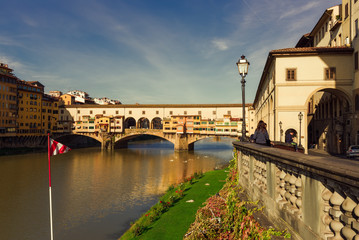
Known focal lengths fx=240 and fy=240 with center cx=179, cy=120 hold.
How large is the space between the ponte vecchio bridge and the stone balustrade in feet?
195

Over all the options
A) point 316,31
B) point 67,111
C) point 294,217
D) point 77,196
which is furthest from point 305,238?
point 67,111

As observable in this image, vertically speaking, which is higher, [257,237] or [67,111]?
[67,111]

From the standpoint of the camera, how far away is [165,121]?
235 ft

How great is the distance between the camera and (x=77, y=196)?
25.1 meters

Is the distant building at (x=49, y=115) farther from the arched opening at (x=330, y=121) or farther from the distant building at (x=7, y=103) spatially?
the arched opening at (x=330, y=121)

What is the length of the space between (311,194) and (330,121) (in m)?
36.8

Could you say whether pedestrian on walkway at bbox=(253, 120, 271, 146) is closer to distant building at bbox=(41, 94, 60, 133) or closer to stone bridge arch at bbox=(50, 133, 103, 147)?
stone bridge arch at bbox=(50, 133, 103, 147)

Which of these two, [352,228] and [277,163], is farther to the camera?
[277,163]

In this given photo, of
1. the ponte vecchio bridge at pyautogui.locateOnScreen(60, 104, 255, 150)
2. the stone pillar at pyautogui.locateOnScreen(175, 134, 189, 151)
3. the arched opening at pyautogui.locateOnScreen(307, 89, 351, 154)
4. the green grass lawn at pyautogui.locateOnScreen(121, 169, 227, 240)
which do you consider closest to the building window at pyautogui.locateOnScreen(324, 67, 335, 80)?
the arched opening at pyautogui.locateOnScreen(307, 89, 351, 154)

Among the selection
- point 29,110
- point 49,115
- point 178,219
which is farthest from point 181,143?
point 178,219

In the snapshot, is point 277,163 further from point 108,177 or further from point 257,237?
point 108,177

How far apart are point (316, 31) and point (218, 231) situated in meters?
42.7

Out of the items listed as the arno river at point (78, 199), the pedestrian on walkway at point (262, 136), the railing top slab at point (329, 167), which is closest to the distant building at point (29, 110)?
the arno river at point (78, 199)

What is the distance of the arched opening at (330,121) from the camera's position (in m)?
29.5
